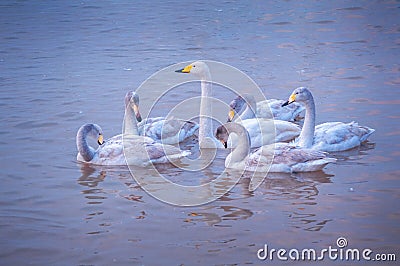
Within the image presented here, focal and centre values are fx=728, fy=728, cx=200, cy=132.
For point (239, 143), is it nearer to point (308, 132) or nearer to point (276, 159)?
point (276, 159)

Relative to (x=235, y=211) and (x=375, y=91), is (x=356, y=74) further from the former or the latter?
(x=235, y=211)

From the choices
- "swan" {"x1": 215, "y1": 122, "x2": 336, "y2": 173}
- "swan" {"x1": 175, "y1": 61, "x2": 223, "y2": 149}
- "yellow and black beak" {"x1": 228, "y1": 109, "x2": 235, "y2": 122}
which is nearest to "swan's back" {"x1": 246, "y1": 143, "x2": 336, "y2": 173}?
"swan" {"x1": 215, "y1": 122, "x2": 336, "y2": 173}

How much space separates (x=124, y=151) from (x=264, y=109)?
270 centimetres

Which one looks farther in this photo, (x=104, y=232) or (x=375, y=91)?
(x=375, y=91)

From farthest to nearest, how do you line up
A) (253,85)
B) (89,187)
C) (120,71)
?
1. (120,71)
2. (253,85)
3. (89,187)

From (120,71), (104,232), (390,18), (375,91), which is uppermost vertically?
(390,18)

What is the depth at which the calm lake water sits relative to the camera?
6.43 metres

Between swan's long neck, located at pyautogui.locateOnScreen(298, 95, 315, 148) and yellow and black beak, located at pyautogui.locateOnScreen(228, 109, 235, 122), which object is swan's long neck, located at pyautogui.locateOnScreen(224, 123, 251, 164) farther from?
yellow and black beak, located at pyautogui.locateOnScreen(228, 109, 235, 122)

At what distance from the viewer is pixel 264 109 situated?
1064cm

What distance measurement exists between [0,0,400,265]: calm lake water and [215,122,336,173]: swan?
18 centimetres

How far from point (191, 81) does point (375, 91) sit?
11.0ft

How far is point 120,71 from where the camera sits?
561 inches

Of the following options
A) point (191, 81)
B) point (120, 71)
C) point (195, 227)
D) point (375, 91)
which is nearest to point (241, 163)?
point (195, 227)

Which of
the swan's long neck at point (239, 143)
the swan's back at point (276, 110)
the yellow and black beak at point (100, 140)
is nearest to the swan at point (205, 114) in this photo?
the swan's long neck at point (239, 143)
